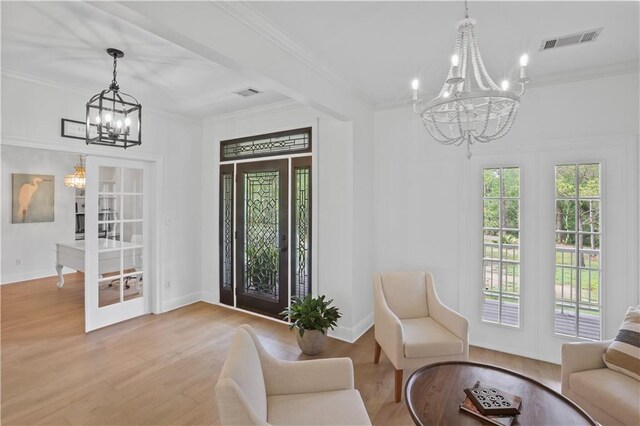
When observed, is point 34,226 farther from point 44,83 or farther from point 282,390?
point 282,390

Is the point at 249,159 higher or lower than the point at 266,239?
higher

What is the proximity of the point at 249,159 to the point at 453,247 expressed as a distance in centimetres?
282

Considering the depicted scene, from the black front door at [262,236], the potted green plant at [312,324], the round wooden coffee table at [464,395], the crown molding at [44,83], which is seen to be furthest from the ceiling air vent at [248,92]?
the round wooden coffee table at [464,395]

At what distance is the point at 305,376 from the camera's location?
6.01 feet

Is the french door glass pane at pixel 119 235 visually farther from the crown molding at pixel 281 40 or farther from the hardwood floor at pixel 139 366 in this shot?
the crown molding at pixel 281 40

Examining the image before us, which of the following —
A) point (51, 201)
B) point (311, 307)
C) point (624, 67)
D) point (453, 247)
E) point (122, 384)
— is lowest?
point (122, 384)

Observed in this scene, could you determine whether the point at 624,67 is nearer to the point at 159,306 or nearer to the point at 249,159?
the point at 249,159

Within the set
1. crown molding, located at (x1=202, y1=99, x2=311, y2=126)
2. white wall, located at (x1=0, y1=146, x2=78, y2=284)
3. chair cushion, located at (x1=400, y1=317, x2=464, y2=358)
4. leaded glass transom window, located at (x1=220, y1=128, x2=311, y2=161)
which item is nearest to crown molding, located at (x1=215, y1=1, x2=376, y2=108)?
crown molding, located at (x1=202, y1=99, x2=311, y2=126)

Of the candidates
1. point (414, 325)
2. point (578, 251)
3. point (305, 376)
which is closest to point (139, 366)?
point (305, 376)

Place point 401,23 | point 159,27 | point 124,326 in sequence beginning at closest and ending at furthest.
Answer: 1. point 159,27
2. point 401,23
3. point 124,326

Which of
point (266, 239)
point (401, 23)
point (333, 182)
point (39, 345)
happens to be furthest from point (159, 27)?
point (39, 345)

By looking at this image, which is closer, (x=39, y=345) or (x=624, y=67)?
(x=624, y=67)

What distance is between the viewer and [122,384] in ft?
8.84

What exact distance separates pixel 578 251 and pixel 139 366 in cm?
423
